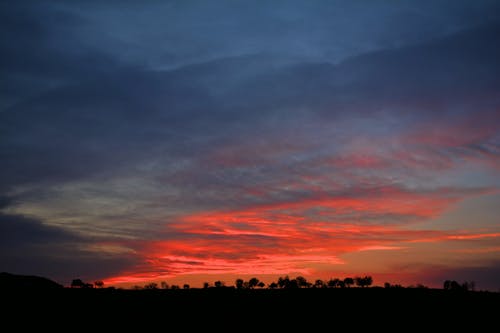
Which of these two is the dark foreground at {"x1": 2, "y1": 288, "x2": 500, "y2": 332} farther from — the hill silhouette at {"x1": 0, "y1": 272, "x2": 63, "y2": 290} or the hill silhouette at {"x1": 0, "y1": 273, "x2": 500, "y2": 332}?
the hill silhouette at {"x1": 0, "y1": 272, "x2": 63, "y2": 290}

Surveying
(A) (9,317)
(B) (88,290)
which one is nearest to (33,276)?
(B) (88,290)

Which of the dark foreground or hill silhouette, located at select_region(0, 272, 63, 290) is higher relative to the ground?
hill silhouette, located at select_region(0, 272, 63, 290)

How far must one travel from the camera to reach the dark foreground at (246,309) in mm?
27172

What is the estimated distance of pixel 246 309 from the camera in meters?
31.3

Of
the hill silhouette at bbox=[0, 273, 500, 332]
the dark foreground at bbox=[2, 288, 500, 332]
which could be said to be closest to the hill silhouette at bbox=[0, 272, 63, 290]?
the hill silhouette at bbox=[0, 273, 500, 332]

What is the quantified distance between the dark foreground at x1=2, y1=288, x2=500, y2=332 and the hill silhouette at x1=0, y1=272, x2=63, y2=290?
4856 mm

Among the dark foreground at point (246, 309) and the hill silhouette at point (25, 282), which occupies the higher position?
the hill silhouette at point (25, 282)

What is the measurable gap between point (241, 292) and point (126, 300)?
975 centimetres

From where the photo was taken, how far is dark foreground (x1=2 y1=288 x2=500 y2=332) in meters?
27.2

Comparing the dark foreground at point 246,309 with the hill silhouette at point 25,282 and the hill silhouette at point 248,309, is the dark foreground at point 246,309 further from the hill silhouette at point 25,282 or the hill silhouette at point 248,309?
the hill silhouette at point 25,282

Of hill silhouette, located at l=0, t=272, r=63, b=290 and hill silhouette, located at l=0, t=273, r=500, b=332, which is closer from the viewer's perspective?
hill silhouette, located at l=0, t=273, r=500, b=332

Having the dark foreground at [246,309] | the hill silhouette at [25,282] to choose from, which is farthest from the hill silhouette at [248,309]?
the hill silhouette at [25,282]

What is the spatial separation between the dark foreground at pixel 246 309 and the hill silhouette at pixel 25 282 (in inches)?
191

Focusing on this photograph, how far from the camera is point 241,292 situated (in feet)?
125
